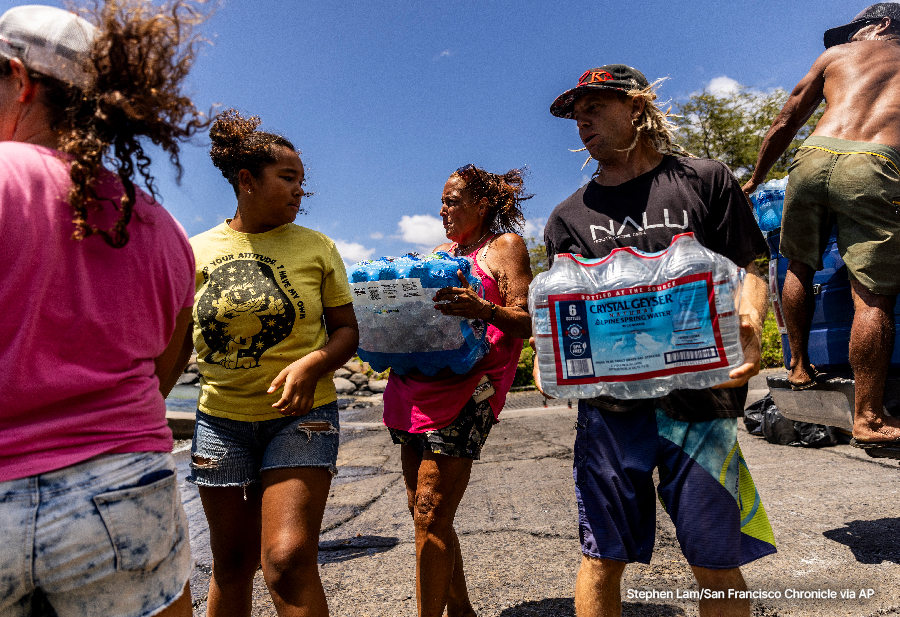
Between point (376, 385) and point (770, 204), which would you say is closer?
point (770, 204)

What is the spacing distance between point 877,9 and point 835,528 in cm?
289

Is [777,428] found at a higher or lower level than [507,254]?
lower

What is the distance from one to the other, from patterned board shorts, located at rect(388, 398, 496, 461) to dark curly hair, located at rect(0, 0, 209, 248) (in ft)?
5.35

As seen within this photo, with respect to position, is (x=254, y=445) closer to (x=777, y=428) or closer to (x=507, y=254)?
(x=507, y=254)

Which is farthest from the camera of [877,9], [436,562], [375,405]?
[375,405]

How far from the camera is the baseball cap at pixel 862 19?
3.23 m

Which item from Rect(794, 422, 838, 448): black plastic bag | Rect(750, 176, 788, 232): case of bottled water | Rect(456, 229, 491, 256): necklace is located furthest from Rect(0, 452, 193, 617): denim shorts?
Rect(794, 422, 838, 448): black plastic bag

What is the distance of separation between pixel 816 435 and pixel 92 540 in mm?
5970

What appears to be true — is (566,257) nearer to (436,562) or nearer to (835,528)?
(436,562)

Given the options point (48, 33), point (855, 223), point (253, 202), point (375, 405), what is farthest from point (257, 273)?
point (375, 405)

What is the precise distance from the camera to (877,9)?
10.8 ft

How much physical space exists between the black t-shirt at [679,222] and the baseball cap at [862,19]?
1942 millimetres

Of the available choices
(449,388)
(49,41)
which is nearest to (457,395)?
(449,388)

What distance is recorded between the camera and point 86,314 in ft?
4.03
